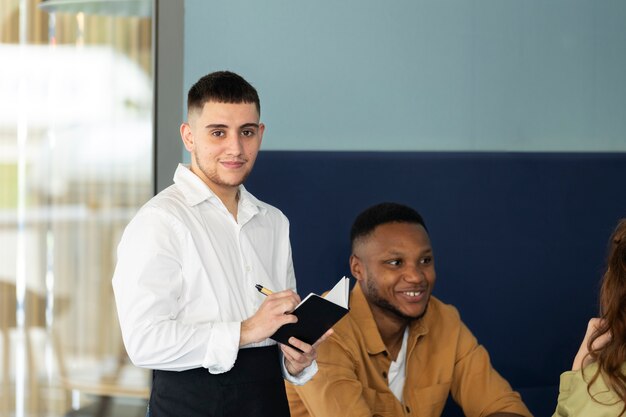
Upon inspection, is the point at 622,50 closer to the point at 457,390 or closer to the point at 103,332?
the point at 457,390

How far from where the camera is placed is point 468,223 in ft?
12.0

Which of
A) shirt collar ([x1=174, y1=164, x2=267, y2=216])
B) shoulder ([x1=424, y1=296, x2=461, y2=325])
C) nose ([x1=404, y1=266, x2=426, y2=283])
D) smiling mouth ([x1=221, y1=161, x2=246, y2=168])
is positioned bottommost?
shoulder ([x1=424, y1=296, x2=461, y2=325])

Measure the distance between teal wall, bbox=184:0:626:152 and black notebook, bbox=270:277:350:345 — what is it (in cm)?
141

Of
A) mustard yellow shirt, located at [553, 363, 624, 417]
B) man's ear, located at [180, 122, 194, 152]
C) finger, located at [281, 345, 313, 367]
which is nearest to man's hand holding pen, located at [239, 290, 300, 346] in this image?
finger, located at [281, 345, 313, 367]

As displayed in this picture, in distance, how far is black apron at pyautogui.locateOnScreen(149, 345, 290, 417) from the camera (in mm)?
2146

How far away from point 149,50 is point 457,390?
159 centimetres

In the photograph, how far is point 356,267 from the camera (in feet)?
10.1

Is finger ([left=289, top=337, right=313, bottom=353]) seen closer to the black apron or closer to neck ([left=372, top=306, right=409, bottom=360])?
the black apron

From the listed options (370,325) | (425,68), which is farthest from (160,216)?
(425,68)

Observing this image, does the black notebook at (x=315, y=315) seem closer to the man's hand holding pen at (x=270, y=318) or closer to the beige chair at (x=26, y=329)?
the man's hand holding pen at (x=270, y=318)

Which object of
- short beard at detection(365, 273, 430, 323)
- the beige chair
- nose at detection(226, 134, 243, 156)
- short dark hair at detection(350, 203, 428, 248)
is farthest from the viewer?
the beige chair

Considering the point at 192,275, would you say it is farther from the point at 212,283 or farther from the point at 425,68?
the point at 425,68

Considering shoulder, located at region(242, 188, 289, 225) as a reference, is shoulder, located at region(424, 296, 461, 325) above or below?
below

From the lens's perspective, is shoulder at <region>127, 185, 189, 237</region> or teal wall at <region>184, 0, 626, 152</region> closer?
shoulder at <region>127, 185, 189, 237</region>
